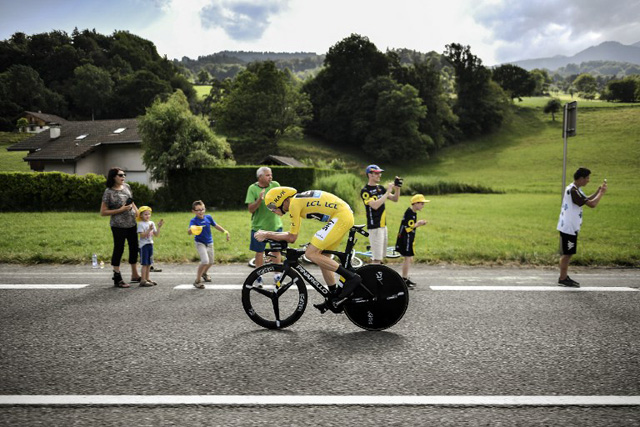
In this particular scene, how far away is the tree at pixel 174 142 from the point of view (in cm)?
2933

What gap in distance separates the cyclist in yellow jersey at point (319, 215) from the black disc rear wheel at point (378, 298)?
19cm

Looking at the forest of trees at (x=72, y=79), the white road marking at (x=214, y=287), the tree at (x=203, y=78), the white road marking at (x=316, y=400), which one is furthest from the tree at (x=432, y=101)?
the tree at (x=203, y=78)

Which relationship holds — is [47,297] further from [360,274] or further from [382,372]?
[382,372]

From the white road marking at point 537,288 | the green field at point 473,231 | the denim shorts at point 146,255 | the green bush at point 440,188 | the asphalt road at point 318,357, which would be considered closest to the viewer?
the asphalt road at point 318,357

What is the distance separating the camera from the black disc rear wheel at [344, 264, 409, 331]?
17.5 feet

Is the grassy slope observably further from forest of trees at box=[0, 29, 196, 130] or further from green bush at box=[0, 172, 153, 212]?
forest of trees at box=[0, 29, 196, 130]

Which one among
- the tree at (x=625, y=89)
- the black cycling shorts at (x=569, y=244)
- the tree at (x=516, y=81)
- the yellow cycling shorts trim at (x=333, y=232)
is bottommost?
the black cycling shorts at (x=569, y=244)

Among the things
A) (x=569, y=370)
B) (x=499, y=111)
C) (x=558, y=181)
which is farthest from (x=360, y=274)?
(x=499, y=111)

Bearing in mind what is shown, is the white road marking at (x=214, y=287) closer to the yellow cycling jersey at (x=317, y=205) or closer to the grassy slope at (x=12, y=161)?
the yellow cycling jersey at (x=317, y=205)

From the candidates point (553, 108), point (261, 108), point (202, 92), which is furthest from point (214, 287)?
point (202, 92)

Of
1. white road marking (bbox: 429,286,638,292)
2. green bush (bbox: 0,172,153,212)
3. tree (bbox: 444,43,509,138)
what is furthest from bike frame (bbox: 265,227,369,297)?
tree (bbox: 444,43,509,138)

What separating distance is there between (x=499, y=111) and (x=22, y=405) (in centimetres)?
9366

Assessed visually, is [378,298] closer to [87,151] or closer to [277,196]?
[277,196]

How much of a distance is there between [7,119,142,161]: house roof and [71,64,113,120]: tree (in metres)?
30.2
